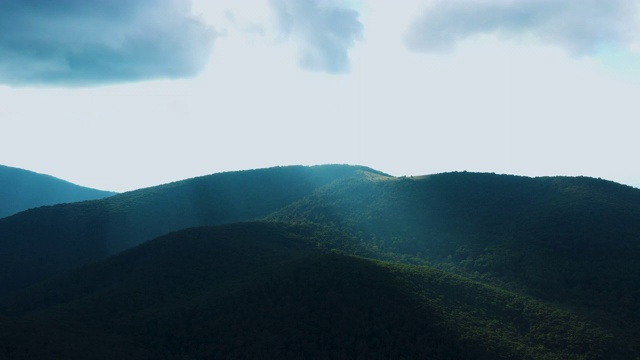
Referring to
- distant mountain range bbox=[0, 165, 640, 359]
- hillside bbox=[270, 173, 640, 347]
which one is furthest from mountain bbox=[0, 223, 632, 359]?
hillside bbox=[270, 173, 640, 347]

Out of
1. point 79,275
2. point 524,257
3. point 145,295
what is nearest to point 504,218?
point 524,257

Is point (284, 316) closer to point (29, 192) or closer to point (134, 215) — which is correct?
point (134, 215)

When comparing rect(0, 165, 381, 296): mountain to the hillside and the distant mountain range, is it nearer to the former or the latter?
the distant mountain range

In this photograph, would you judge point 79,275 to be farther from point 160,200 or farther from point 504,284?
point 504,284

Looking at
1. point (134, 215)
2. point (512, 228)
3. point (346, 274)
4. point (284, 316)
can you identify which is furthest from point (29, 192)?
point (512, 228)

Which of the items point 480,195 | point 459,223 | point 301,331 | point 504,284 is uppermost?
point 480,195

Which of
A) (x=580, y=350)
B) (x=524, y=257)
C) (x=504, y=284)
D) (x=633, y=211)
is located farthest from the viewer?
(x=633, y=211)

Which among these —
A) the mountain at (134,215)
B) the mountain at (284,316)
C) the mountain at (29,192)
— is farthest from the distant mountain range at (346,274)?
the mountain at (29,192)
